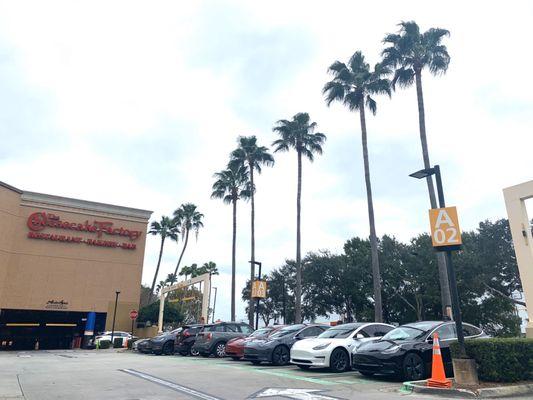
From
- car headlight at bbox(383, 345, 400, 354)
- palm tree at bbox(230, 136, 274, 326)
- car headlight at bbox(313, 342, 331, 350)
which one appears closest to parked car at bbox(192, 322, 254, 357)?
car headlight at bbox(313, 342, 331, 350)

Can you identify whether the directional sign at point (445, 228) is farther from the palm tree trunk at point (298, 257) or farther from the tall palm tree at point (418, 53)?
the palm tree trunk at point (298, 257)

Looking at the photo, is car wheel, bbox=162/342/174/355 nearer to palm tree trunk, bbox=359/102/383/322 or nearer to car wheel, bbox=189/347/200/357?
car wheel, bbox=189/347/200/357

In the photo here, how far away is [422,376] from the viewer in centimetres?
1016

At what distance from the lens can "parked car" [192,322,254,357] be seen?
17.8 meters

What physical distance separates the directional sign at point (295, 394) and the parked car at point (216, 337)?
9.66 meters

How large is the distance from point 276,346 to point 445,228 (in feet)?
21.2

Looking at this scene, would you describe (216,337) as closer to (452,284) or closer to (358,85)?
(452,284)

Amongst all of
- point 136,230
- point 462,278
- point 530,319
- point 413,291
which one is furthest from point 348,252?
point 530,319

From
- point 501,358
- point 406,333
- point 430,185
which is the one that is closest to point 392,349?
point 406,333

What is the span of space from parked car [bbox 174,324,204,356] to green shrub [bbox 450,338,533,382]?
1307 centimetres

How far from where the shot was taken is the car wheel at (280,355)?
13477 mm

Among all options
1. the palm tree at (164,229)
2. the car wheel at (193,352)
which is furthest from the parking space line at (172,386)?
the palm tree at (164,229)

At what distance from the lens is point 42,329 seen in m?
39.8

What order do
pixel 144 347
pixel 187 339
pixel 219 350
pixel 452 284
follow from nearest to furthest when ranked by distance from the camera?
pixel 452 284
pixel 219 350
pixel 187 339
pixel 144 347
